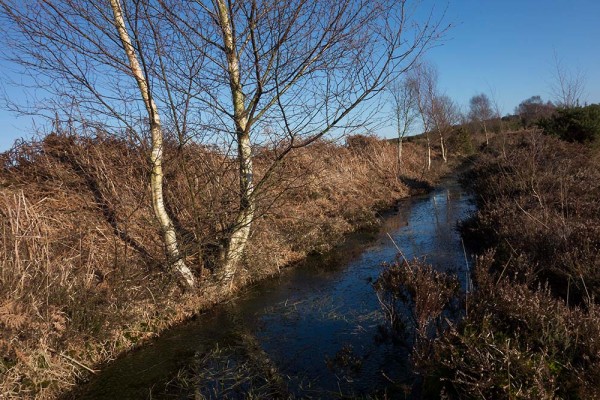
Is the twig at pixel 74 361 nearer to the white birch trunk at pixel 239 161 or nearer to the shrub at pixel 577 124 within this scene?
the white birch trunk at pixel 239 161

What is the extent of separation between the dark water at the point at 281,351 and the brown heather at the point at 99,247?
408mm

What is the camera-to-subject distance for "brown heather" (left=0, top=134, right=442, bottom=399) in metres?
4.18

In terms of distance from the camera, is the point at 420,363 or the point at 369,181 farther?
the point at 369,181

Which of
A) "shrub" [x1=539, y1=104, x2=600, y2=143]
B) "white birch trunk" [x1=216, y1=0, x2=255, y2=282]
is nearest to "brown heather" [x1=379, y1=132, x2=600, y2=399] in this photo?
"white birch trunk" [x1=216, y1=0, x2=255, y2=282]

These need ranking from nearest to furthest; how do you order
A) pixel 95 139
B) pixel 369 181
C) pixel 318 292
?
pixel 318 292
pixel 95 139
pixel 369 181

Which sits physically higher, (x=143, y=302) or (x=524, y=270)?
(x=143, y=302)

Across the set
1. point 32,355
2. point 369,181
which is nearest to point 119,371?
point 32,355

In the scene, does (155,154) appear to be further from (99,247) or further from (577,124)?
(577,124)

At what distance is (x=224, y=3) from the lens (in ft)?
18.7

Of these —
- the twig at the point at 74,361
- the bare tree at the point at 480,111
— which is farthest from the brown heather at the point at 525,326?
the bare tree at the point at 480,111

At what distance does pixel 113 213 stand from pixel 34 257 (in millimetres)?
2447

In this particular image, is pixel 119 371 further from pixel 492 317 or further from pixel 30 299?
pixel 492 317

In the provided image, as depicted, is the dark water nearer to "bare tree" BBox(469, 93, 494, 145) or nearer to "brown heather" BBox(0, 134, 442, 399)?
"brown heather" BBox(0, 134, 442, 399)

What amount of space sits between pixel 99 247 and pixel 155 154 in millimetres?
1900
